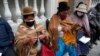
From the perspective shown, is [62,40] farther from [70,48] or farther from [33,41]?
[33,41]

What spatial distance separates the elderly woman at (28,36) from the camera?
3260 mm

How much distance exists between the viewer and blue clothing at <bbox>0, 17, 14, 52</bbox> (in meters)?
3.33

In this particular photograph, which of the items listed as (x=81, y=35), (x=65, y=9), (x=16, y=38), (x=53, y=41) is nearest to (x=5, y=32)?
(x=16, y=38)

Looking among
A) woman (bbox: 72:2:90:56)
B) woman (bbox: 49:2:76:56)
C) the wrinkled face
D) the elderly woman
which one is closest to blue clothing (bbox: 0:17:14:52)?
the elderly woman

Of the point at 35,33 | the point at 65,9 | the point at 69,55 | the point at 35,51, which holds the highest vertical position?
the point at 65,9

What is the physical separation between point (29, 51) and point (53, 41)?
561 millimetres

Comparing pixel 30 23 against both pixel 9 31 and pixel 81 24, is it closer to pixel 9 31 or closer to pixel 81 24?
pixel 9 31

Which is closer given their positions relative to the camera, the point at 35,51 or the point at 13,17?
the point at 35,51

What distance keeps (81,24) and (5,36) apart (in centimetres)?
157

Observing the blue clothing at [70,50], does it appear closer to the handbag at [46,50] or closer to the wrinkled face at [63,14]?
the handbag at [46,50]

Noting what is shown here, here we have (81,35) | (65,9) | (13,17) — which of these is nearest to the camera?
(65,9)

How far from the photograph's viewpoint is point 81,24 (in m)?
4.25

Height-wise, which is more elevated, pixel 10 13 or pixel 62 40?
pixel 10 13

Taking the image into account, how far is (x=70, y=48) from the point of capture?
386cm
